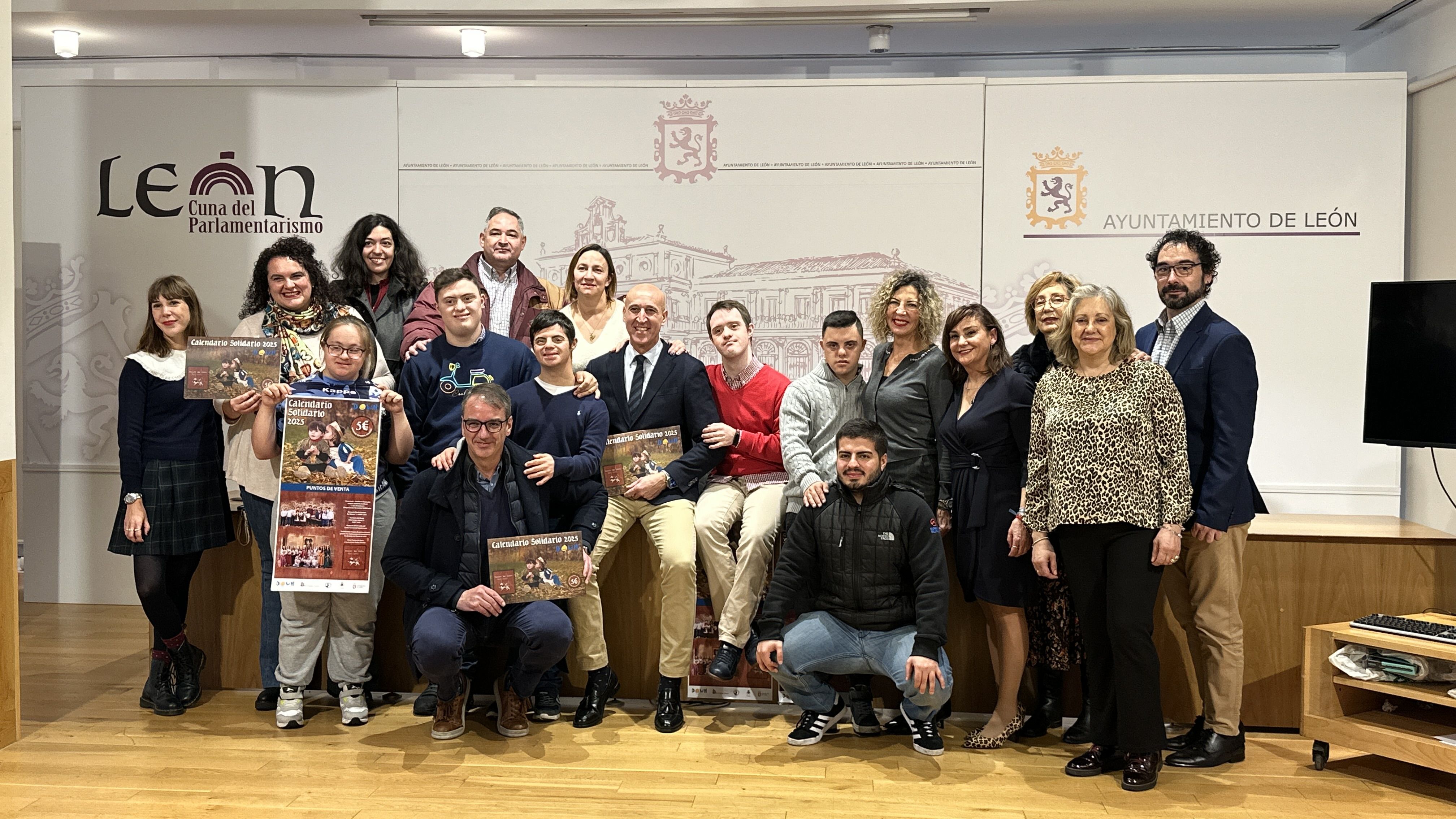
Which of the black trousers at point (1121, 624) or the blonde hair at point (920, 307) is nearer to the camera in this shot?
the black trousers at point (1121, 624)

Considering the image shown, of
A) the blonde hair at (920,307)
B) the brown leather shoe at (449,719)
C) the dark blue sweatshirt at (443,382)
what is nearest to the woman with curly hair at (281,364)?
the dark blue sweatshirt at (443,382)

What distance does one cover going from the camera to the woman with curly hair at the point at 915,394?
396 cm

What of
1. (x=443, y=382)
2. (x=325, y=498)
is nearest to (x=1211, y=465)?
(x=443, y=382)

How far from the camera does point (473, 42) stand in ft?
19.5

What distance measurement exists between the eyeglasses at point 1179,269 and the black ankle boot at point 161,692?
3990 mm

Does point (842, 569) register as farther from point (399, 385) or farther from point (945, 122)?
point (945, 122)

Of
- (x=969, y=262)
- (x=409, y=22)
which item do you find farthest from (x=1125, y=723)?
(x=409, y=22)

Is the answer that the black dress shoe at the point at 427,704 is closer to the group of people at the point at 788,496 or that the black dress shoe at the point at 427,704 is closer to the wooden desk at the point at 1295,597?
the group of people at the point at 788,496

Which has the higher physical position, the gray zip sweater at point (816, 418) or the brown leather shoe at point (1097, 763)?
the gray zip sweater at point (816, 418)

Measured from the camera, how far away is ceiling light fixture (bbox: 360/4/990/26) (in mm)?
5453

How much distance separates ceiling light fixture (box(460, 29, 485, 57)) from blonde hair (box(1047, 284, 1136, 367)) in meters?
3.82

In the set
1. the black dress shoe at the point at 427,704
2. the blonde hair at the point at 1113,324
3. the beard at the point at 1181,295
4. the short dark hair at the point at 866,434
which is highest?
the beard at the point at 1181,295

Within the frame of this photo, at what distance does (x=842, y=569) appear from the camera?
379 centimetres

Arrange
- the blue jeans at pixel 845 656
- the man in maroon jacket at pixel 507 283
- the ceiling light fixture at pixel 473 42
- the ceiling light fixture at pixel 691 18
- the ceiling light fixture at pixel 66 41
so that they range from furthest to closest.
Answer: the ceiling light fixture at pixel 66 41 < the ceiling light fixture at pixel 473 42 < the ceiling light fixture at pixel 691 18 < the man in maroon jacket at pixel 507 283 < the blue jeans at pixel 845 656
